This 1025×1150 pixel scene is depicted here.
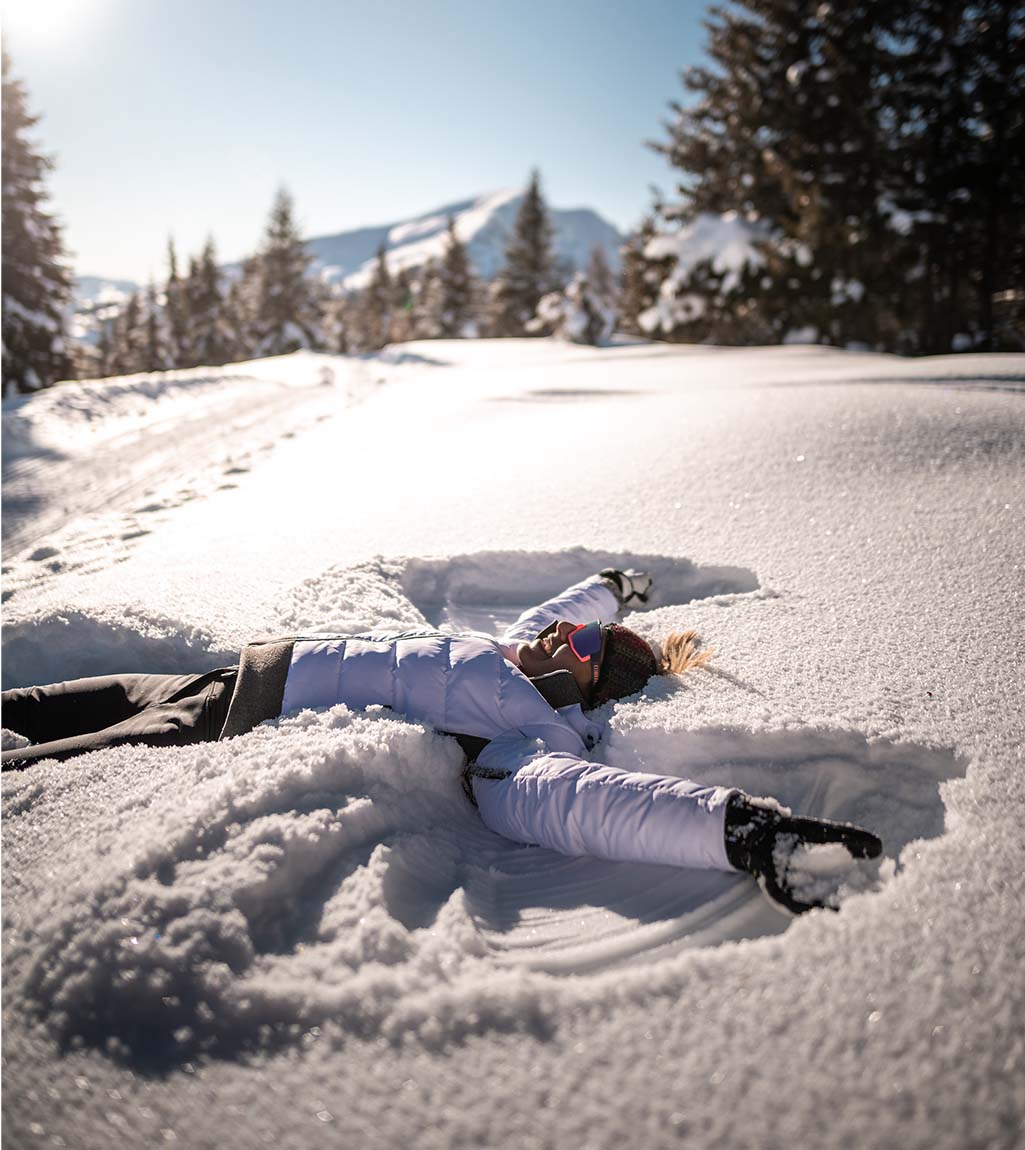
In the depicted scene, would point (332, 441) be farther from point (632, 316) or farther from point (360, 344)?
point (360, 344)

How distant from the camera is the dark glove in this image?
2367mm

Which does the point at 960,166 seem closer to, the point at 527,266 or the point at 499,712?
the point at 499,712

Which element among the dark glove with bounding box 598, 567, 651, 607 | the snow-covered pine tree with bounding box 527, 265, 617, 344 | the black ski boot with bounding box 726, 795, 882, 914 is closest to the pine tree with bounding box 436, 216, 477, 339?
the snow-covered pine tree with bounding box 527, 265, 617, 344

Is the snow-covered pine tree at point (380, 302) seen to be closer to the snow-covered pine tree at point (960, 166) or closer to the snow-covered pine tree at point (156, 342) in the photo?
the snow-covered pine tree at point (156, 342)

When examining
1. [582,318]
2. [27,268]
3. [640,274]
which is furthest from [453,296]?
[27,268]

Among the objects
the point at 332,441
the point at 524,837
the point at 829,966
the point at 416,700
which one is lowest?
→ the point at 524,837

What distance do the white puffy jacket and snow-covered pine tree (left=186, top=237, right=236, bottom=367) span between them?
2655 centimetres

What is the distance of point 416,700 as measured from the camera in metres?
1.72

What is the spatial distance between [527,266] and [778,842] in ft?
82.0

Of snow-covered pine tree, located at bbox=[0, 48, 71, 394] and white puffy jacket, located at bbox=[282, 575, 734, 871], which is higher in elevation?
snow-covered pine tree, located at bbox=[0, 48, 71, 394]

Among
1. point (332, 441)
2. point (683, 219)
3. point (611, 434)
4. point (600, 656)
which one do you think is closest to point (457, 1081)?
point (600, 656)

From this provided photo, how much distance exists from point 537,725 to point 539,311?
69.7ft

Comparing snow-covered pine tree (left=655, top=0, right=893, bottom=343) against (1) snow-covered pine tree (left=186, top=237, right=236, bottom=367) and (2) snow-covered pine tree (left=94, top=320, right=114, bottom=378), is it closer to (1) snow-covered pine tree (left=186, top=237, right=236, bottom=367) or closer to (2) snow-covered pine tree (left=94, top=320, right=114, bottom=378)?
(1) snow-covered pine tree (left=186, top=237, right=236, bottom=367)

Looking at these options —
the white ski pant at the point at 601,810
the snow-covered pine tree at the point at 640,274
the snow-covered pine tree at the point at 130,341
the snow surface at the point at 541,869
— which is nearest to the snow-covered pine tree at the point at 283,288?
the snow-covered pine tree at the point at 130,341
